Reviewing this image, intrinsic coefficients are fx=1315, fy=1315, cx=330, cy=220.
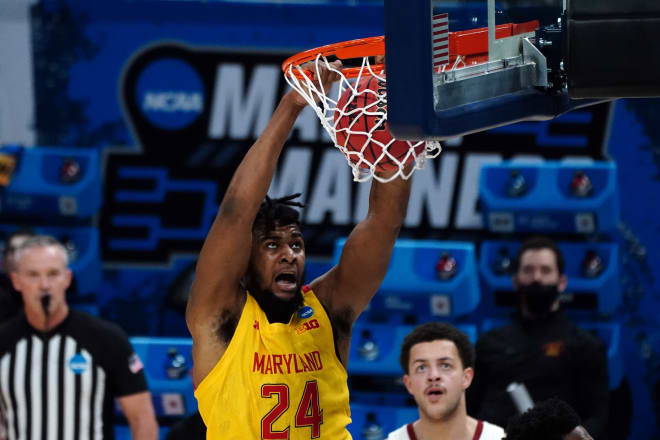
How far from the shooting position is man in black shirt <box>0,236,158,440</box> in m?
6.69

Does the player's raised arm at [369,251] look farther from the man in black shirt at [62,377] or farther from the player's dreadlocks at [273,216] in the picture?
the man in black shirt at [62,377]

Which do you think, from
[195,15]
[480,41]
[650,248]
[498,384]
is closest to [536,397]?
[498,384]

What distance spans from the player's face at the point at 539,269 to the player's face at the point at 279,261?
230 centimetres

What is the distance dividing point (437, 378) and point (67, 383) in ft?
6.75

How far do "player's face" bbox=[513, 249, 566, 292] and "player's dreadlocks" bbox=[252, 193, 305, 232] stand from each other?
2.27 metres

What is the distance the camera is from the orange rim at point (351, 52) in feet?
Result: 15.3

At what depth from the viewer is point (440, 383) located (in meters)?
5.74

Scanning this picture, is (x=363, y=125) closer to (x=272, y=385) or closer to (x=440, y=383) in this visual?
(x=272, y=385)

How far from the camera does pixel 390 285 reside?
7883 mm

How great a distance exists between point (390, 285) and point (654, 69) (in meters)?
3.97

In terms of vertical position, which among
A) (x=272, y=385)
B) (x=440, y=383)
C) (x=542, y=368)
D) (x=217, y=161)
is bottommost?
(x=542, y=368)

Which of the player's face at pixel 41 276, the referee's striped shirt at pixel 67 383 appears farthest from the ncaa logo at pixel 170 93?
the referee's striped shirt at pixel 67 383

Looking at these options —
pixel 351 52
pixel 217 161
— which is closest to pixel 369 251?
pixel 351 52

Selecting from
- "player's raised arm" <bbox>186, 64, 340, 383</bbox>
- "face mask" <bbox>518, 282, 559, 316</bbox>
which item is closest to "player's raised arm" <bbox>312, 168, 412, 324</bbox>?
"player's raised arm" <bbox>186, 64, 340, 383</bbox>
